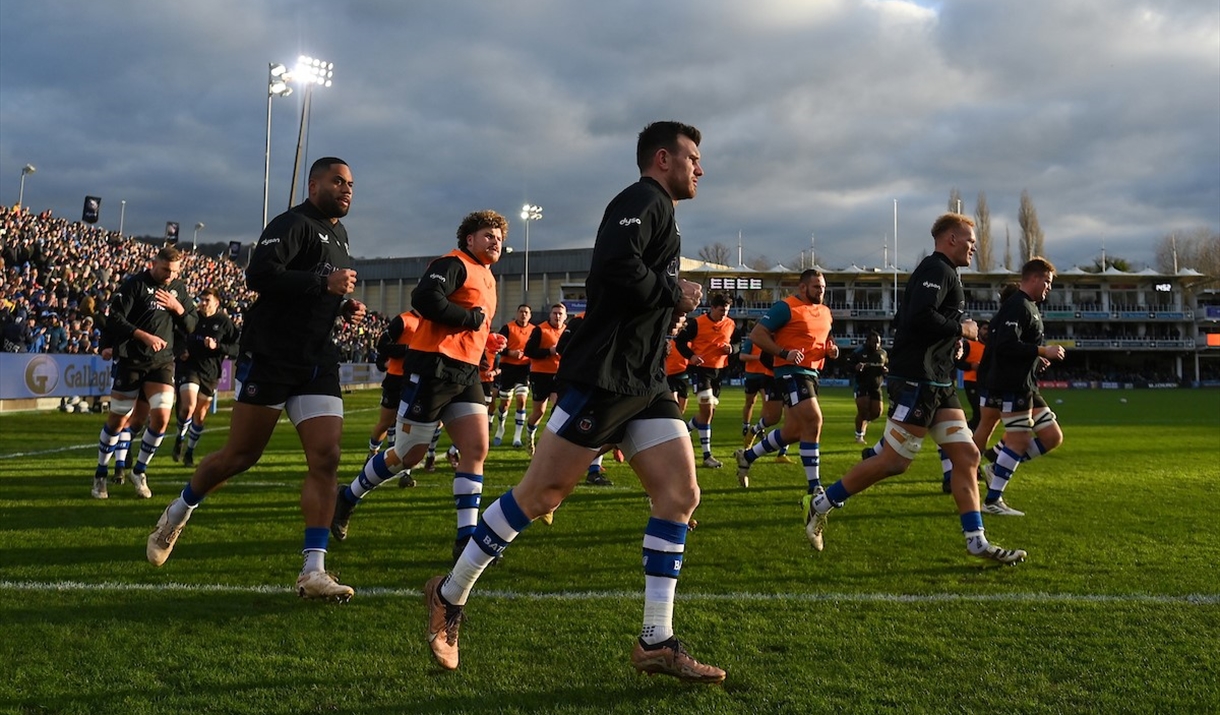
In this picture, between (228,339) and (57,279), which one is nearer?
(228,339)

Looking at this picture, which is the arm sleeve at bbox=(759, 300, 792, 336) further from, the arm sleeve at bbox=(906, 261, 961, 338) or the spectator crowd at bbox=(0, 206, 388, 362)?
the spectator crowd at bbox=(0, 206, 388, 362)

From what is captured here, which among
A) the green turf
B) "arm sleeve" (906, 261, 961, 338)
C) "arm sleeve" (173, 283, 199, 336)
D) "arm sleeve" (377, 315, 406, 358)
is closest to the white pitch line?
the green turf

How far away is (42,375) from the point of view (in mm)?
20016

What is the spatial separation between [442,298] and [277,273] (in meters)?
1.31

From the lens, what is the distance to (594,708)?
3107 millimetres

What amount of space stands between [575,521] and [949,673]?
4.01 m

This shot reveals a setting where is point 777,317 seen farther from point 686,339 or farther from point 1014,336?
point 686,339

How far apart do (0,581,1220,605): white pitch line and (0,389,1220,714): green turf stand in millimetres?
24

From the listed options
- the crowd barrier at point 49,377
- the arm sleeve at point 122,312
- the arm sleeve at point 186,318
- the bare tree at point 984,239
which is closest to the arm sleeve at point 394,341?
the arm sleeve at point 186,318

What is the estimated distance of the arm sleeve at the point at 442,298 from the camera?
5.63 m

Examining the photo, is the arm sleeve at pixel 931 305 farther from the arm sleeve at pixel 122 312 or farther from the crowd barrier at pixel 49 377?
the crowd barrier at pixel 49 377

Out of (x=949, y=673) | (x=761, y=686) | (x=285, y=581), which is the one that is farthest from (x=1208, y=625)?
(x=285, y=581)

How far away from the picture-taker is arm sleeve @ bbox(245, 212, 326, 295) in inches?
178

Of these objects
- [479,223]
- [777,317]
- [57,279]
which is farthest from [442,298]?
[57,279]
